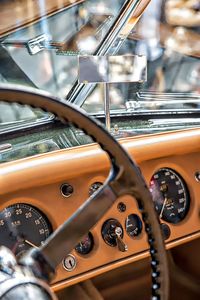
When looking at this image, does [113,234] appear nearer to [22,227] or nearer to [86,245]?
[86,245]

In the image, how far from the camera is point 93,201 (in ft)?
3.28

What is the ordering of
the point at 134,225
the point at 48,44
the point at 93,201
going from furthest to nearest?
the point at 48,44
the point at 134,225
the point at 93,201

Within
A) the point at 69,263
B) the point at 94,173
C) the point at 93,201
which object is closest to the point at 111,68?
the point at 94,173

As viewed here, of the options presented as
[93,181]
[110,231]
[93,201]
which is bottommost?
[110,231]

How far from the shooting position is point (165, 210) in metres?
1.79

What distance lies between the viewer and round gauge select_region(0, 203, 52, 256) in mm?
1465

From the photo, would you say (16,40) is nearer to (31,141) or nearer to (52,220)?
(31,141)

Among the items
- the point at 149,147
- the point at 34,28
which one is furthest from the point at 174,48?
the point at 149,147

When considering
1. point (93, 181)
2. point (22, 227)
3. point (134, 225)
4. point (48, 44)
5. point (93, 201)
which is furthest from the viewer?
point (48, 44)

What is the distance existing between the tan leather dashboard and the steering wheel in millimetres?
436

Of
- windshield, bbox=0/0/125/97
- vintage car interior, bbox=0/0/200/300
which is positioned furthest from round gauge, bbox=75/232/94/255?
windshield, bbox=0/0/125/97

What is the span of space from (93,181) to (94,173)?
28 millimetres

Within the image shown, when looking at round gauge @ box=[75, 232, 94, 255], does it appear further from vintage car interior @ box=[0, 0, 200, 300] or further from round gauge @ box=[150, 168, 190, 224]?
round gauge @ box=[150, 168, 190, 224]

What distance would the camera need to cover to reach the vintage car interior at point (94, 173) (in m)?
0.99
